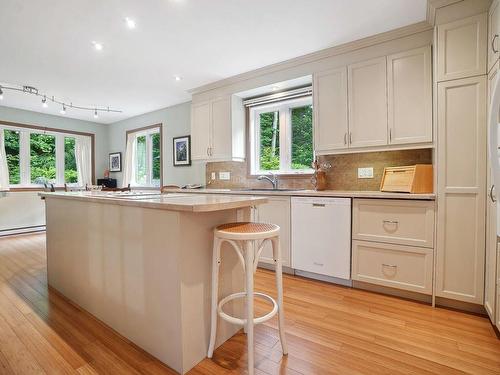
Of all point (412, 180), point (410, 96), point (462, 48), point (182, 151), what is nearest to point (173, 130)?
point (182, 151)

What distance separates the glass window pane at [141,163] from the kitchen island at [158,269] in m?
3.64

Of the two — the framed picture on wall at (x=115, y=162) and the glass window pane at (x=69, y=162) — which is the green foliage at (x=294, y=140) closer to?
the framed picture on wall at (x=115, y=162)

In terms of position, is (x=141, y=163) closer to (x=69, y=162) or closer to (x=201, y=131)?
(x=69, y=162)

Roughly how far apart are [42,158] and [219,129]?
13.5 ft

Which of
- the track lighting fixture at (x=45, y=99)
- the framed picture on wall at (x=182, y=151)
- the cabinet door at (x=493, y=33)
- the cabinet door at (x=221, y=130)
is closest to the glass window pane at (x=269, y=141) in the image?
the cabinet door at (x=221, y=130)

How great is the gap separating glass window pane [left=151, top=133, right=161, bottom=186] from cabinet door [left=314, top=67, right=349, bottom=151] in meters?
3.54

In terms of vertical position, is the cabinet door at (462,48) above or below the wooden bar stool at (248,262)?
above

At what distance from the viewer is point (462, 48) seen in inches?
76.0

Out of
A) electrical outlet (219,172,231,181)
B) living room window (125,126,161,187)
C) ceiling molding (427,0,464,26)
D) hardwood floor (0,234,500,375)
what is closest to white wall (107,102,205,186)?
living room window (125,126,161,187)

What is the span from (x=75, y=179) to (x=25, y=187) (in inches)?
34.7

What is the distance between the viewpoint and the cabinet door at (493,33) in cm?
165

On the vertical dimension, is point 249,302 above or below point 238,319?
above

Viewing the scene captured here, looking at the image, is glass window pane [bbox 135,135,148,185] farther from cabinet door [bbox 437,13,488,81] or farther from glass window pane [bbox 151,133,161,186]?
cabinet door [bbox 437,13,488,81]

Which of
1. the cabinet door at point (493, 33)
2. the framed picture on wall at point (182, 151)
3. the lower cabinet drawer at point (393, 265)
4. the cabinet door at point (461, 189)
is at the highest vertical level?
the cabinet door at point (493, 33)
